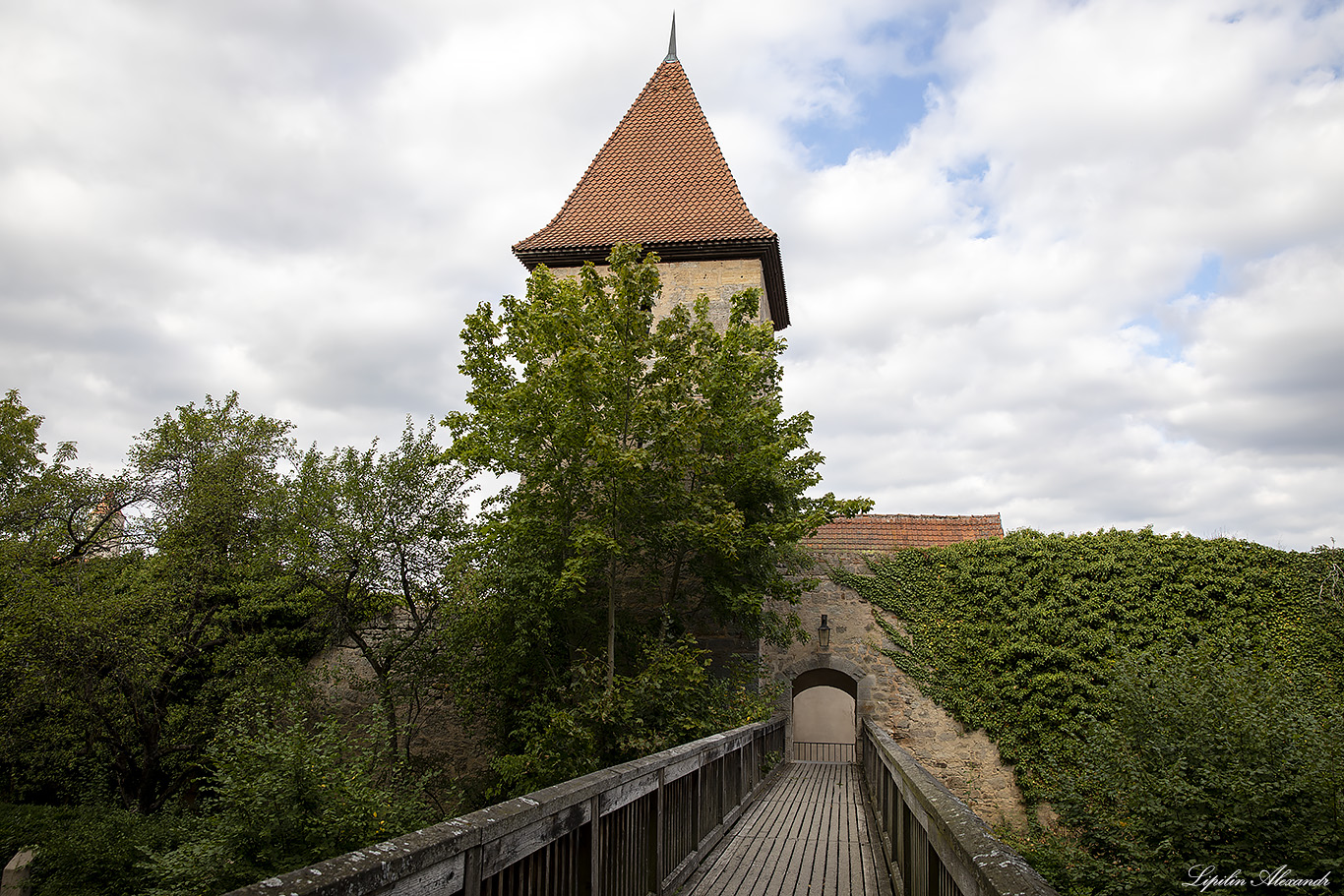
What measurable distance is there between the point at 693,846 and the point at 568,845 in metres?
2.75

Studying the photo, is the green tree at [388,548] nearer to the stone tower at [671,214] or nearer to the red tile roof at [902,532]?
the stone tower at [671,214]

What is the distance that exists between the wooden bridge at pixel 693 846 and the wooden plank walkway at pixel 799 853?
19 millimetres

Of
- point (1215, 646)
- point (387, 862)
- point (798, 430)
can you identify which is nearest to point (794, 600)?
point (798, 430)

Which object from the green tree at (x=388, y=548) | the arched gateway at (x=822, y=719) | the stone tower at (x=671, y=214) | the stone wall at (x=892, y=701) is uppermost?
the stone tower at (x=671, y=214)

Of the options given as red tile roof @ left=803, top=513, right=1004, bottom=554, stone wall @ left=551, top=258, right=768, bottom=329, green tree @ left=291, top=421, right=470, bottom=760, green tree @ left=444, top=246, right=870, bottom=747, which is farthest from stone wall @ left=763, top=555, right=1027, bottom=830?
green tree @ left=291, top=421, right=470, bottom=760

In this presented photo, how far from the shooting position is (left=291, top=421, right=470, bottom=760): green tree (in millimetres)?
12016

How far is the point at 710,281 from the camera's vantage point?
14906 millimetres

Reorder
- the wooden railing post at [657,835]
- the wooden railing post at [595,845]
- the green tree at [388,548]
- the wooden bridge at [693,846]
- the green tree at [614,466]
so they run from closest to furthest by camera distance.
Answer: the wooden bridge at [693,846] → the wooden railing post at [595,845] → the wooden railing post at [657,835] → the green tree at [614,466] → the green tree at [388,548]

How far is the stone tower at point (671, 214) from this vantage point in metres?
14.9

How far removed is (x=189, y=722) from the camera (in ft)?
38.5

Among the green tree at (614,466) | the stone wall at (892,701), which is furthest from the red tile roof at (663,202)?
the stone wall at (892,701)

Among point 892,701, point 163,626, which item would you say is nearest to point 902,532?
point 892,701

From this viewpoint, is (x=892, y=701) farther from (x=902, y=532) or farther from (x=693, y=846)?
(x=693, y=846)

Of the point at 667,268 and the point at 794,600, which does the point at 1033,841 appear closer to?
the point at 794,600
